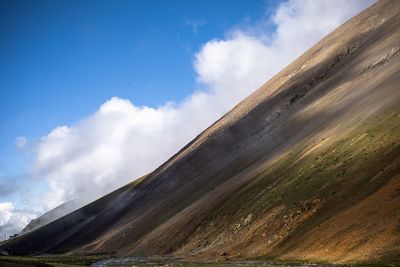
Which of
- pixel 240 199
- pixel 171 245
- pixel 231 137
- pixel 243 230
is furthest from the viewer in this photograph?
pixel 231 137

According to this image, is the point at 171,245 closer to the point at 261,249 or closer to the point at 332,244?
the point at 261,249

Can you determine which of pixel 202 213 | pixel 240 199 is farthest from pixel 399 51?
pixel 202 213

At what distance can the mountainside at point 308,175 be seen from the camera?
2359 inches

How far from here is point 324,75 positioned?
165250 mm

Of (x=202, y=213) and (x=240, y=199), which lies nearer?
(x=240, y=199)

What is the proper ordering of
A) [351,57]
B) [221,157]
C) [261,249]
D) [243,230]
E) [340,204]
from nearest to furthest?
[340,204]
[261,249]
[243,230]
[351,57]
[221,157]

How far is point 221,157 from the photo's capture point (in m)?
178

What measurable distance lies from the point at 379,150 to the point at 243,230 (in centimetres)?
3243

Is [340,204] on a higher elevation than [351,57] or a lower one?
lower

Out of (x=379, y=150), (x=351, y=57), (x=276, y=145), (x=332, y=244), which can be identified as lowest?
(x=332, y=244)

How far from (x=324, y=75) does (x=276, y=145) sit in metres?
→ 48.6

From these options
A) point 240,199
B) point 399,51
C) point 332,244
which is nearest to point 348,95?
point 399,51

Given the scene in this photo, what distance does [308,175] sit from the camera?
8388 centimetres

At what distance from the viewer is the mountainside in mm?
59906
